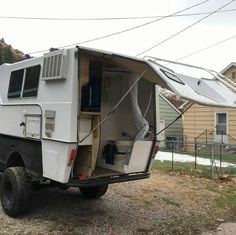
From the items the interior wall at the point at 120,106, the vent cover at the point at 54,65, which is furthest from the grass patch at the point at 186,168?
the vent cover at the point at 54,65

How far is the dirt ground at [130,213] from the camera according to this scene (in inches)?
276

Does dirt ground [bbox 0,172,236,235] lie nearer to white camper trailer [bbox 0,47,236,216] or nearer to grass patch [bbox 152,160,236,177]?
white camper trailer [bbox 0,47,236,216]

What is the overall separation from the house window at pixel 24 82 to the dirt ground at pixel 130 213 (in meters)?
2.08

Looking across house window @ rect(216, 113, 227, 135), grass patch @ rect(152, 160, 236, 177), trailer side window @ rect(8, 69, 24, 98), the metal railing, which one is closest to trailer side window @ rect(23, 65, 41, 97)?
trailer side window @ rect(8, 69, 24, 98)

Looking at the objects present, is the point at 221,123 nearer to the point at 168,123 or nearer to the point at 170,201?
the point at 168,123

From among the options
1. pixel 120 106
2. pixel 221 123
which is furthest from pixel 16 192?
pixel 221 123

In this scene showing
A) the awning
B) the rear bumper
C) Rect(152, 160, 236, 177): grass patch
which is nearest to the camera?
the awning

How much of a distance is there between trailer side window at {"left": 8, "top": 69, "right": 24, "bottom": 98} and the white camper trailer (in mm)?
19

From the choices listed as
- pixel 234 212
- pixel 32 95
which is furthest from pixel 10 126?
pixel 234 212

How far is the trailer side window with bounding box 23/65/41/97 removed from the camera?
736 centimetres

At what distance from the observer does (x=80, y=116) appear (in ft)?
22.2

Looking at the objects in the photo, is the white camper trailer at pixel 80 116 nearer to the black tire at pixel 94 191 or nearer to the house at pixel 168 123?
the black tire at pixel 94 191

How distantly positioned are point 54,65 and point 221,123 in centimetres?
1678

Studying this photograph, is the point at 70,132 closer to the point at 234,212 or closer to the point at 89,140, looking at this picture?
the point at 89,140
